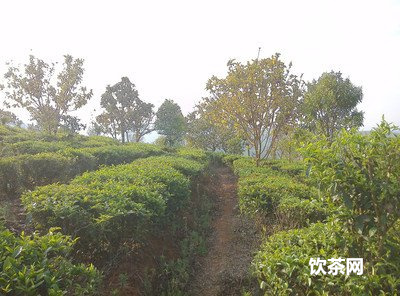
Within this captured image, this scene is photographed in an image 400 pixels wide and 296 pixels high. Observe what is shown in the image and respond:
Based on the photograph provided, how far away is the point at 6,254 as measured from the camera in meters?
2.62

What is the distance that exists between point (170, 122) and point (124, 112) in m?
6.08

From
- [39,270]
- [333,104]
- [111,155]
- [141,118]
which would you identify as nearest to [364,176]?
[39,270]

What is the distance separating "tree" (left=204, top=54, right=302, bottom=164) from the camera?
14.1m

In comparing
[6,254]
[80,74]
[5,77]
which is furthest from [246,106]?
[5,77]

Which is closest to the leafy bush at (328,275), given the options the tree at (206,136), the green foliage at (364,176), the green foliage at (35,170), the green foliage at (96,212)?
the green foliage at (364,176)

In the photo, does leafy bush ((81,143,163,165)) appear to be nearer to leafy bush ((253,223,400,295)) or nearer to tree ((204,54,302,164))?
tree ((204,54,302,164))

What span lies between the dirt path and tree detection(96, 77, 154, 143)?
1204 inches

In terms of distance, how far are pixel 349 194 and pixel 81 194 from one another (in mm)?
3737

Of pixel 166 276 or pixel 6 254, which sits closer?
pixel 6 254

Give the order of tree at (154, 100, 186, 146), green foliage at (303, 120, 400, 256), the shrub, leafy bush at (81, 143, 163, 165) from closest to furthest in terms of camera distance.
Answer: green foliage at (303, 120, 400, 256), the shrub, leafy bush at (81, 143, 163, 165), tree at (154, 100, 186, 146)

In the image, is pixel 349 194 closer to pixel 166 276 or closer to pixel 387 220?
pixel 387 220

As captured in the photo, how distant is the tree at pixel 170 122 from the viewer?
37.6m

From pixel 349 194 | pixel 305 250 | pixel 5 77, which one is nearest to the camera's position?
pixel 349 194

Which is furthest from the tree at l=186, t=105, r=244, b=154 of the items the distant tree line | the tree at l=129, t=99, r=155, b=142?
the distant tree line
